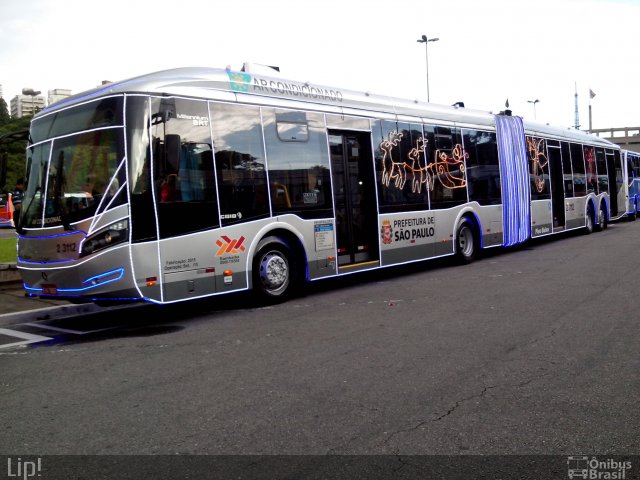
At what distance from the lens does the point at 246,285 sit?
8.81 metres

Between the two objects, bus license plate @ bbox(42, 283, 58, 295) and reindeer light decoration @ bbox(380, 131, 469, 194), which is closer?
bus license plate @ bbox(42, 283, 58, 295)

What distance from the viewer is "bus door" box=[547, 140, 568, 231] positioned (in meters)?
18.2

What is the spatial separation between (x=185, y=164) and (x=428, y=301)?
404 centimetres

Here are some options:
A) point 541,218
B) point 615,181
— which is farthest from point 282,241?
point 615,181

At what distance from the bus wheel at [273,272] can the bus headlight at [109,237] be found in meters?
2.23

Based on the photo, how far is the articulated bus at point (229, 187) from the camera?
24.7ft

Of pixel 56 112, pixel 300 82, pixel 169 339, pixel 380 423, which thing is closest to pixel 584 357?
pixel 380 423

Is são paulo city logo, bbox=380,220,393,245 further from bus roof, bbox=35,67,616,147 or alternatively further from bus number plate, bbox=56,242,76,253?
bus number plate, bbox=56,242,76,253

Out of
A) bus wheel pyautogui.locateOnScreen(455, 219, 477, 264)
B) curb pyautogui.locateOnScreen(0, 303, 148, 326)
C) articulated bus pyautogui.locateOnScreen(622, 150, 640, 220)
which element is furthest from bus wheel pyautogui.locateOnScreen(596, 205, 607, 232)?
curb pyautogui.locateOnScreen(0, 303, 148, 326)

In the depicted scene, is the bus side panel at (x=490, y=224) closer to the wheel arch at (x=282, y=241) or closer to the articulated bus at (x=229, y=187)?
the articulated bus at (x=229, y=187)

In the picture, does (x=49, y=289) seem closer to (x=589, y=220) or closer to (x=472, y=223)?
(x=472, y=223)

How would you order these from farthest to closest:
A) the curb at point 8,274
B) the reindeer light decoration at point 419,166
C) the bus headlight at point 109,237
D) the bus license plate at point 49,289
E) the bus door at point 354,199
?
the reindeer light decoration at point 419,166
the curb at point 8,274
the bus door at point 354,199
the bus license plate at point 49,289
the bus headlight at point 109,237

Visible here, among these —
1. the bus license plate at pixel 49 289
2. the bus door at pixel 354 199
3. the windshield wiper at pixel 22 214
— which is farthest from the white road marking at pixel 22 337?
the bus door at pixel 354 199

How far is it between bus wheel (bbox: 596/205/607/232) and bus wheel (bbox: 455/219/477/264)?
9837 mm
